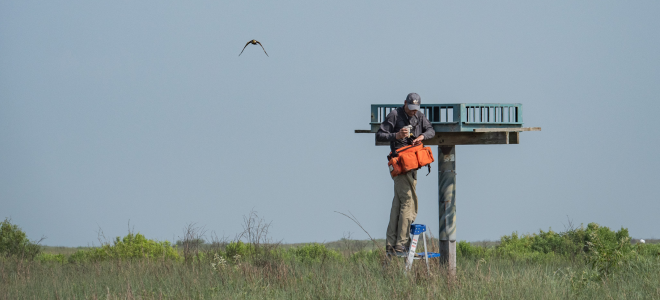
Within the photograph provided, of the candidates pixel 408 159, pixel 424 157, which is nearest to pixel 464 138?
pixel 424 157

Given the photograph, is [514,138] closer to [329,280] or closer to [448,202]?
[448,202]

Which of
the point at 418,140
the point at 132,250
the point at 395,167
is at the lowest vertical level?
the point at 132,250

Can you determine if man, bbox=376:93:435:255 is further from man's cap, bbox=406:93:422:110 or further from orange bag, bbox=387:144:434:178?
orange bag, bbox=387:144:434:178

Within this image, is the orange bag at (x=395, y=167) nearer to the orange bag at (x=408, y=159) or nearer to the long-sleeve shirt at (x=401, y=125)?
the orange bag at (x=408, y=159)

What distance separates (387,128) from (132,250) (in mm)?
8671

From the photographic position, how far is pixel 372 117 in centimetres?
951

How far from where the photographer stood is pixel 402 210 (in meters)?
8.97

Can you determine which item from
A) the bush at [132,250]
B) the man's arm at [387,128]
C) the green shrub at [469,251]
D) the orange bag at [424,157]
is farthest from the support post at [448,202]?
the bush at [132,250]

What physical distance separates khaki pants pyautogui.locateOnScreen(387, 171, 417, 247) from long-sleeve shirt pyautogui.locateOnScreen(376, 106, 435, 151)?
0.56 m

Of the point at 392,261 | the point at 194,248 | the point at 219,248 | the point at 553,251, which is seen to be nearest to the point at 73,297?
the point at 194,248

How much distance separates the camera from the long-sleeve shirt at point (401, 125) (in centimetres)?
904

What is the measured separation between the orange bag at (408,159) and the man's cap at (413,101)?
61 centimetres

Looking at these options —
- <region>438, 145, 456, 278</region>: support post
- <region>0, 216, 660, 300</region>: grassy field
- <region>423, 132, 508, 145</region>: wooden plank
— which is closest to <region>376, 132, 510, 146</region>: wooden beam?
<region>423, 132, 508, 145</region>: wooden plank

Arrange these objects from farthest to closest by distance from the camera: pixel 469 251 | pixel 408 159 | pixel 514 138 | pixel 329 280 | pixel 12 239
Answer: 1. pixel 12 239
2. pixel 469 251
3. pixel 514 138
4. pixel 408 159
5. pixel 329 280
